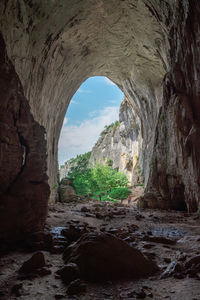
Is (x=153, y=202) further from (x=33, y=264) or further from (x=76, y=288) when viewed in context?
(x=76, y=288)

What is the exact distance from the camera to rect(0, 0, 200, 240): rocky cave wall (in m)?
5.72

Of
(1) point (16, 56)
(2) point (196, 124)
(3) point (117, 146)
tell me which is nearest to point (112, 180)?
(3) point (117, 146)

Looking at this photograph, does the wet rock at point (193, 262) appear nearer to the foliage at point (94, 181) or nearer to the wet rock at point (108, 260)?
the wet rock at point (108, 260)

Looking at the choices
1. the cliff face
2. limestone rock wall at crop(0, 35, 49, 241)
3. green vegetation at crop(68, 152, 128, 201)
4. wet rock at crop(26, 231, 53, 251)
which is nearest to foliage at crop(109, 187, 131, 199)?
green vegetation at crop(68, 152, 128, 201)

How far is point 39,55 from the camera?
8.02 meters

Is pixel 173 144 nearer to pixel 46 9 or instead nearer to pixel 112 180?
pixel 46 9

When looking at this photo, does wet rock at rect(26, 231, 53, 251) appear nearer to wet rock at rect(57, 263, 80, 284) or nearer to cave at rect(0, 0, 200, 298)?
cave at rect(0, 0, 200, 298)

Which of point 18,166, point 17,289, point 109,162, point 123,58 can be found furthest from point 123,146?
point 17,289

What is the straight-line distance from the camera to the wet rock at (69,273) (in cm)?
212

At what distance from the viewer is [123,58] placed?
15250 mm

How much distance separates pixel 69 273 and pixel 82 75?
15.3 metres

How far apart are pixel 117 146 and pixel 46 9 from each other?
102 ft

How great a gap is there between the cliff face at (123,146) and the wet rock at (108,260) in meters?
22.3

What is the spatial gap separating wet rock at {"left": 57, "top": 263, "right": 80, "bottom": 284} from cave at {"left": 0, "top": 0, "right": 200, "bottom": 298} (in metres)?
1.33
